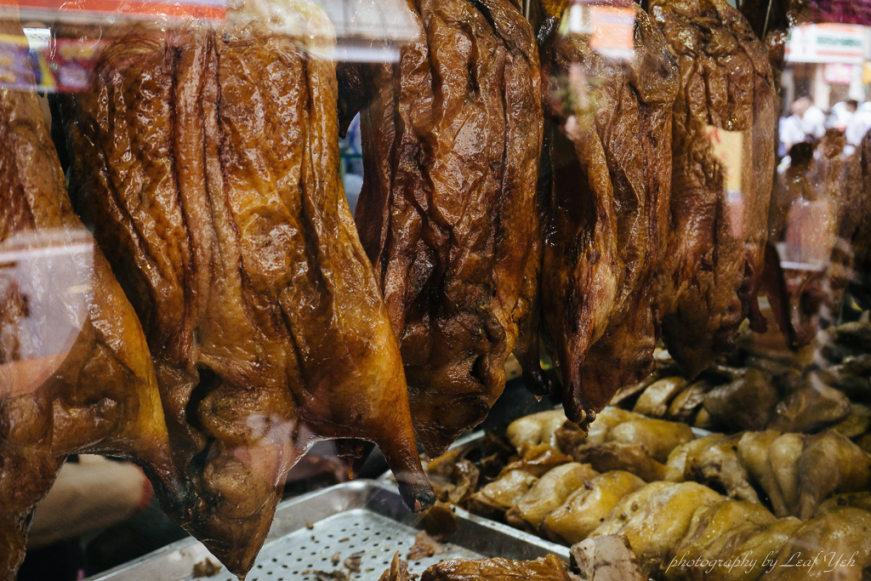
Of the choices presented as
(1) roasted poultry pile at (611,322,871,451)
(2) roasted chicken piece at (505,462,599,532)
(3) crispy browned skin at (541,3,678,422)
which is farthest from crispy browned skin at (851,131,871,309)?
(2) roasted chicken piece at (505,462,599,532)

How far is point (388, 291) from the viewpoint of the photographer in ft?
6.63

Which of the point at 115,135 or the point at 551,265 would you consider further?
the point at 551,265

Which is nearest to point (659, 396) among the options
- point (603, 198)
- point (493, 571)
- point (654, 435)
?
point (654, 435)

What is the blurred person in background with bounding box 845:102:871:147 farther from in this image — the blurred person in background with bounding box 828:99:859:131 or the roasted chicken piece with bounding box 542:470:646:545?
the roasted chicken piece with bounding box 542:470:646:545

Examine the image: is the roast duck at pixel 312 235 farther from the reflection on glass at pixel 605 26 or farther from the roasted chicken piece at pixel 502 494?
the roasted chicken piece at pixel 502 494

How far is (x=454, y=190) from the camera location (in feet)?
6.68

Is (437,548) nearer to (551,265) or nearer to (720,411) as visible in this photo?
(551,265)

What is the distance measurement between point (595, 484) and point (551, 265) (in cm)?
187

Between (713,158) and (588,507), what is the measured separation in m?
A: 1.88

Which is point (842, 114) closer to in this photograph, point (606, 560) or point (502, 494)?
point (606, 560)

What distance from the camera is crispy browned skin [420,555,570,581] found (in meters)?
2.50

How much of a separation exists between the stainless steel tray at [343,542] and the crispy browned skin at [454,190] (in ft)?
4.66

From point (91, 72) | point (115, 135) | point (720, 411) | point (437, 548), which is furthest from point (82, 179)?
point (720, 411)

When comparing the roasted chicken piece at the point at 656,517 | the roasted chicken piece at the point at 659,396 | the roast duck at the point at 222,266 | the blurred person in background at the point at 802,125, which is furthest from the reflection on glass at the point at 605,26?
the roasted chicken piece at the point at 659,396
